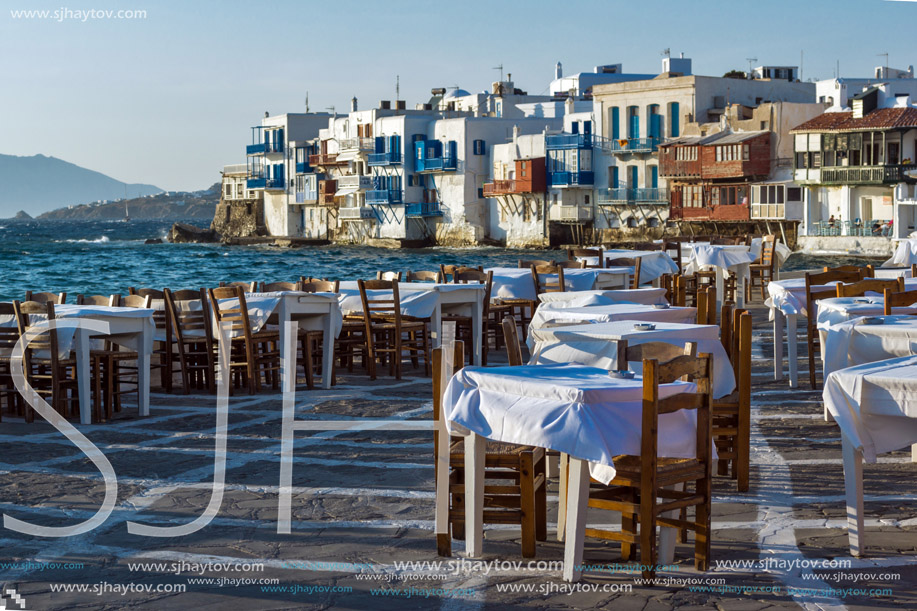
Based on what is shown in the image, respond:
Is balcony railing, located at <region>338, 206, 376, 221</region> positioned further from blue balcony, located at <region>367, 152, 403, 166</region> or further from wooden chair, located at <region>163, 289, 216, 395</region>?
wooden chair, located at <region>163, 289, 216, 395</region>

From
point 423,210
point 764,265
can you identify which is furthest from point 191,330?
point 423,210

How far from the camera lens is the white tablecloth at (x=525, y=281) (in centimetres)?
1524

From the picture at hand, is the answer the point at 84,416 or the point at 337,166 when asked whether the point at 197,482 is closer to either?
the point at 84,416

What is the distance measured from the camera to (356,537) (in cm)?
622

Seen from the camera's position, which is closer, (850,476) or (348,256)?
(850,476)

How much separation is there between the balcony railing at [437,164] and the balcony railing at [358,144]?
14.6 ft

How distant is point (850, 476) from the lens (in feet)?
18.9

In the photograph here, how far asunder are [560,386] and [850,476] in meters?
1.51

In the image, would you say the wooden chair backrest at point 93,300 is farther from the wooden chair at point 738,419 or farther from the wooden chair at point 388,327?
the wooden chair at point 738,419

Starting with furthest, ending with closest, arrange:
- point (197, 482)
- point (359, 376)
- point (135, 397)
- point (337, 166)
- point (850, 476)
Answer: point (337, 166) → point (359, 376) → point (135, 397) → point (197, 482) → point (850, 476)

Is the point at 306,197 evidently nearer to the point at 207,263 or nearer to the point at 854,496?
the point at 207,263

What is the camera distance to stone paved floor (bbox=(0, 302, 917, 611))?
523 cm

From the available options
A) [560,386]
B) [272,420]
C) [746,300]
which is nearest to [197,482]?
[272,420]

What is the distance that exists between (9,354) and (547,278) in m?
7.21
